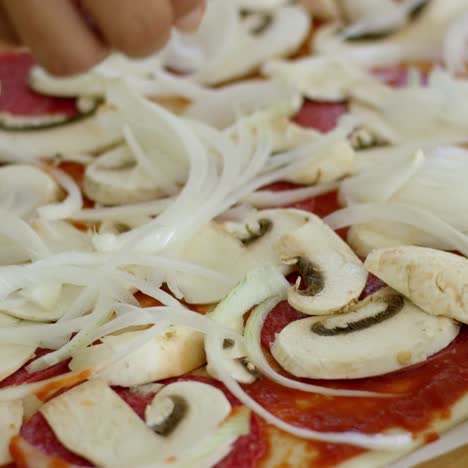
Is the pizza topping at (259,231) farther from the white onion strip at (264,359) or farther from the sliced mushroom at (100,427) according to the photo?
the sliced mushroom at (100,427)

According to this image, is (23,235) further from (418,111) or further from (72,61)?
(418,111)

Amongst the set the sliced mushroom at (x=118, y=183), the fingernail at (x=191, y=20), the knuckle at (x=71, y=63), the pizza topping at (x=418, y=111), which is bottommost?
the pizza topping at (x=418, y=111)

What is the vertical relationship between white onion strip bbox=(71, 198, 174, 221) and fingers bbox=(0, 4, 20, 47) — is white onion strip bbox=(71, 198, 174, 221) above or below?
below

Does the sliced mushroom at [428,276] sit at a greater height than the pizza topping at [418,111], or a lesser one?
greater

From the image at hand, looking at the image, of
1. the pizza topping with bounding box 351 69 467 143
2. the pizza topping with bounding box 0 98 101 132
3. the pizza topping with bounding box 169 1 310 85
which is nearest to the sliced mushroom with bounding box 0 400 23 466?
the pizza topping with bounding box 0 98 101 132

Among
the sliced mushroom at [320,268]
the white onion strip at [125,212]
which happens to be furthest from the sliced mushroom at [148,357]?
the white onion strip at [125,212]

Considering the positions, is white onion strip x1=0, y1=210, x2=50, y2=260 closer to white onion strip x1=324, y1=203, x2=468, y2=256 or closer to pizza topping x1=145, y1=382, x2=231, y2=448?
pizza topping x1=145, y1=382, x2=231, y2=448

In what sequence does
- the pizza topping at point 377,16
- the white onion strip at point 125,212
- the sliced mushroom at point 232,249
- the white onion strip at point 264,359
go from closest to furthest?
1. the white onion strip at point 264,359
2. the sliced mushroom at point 232,249
3. the white onion strip at point 125,212
4. the pizza topping at point 377,16

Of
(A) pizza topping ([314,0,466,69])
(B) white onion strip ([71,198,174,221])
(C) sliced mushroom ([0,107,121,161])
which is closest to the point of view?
(B) white onion strip ([71,198,174,221])

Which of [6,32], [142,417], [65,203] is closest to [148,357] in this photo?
[142,417]
